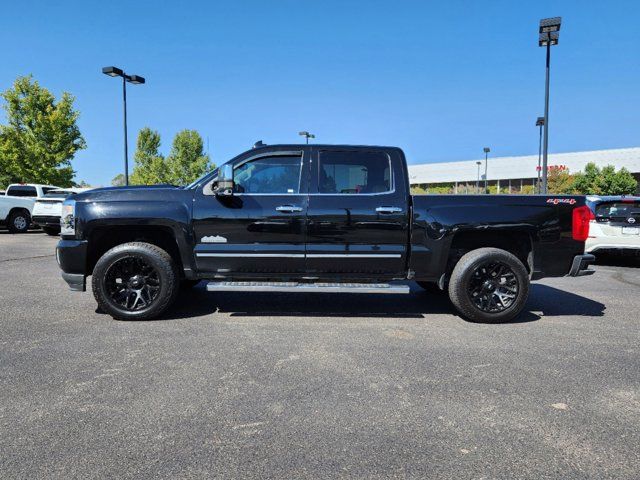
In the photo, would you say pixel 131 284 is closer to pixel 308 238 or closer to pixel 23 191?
pixel 308 238

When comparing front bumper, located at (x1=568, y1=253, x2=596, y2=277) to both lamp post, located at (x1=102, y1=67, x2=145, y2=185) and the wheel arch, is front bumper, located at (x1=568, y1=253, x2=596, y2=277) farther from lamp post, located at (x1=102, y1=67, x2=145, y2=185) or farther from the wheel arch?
lamp post, located at (x1=102, y1=67, x2=145, y2=185)

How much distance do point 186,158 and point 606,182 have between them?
158 ft

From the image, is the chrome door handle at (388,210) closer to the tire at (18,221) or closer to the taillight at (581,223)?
the taillight at (581,223)

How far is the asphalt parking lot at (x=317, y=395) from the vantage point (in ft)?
8.36

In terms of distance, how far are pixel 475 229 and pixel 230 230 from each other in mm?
2791

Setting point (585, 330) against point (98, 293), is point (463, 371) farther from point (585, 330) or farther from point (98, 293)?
point (98, 293)

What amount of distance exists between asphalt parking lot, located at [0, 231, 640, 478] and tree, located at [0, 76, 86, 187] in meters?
30.6

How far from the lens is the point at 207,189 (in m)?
5.52

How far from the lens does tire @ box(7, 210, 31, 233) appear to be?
1902cm

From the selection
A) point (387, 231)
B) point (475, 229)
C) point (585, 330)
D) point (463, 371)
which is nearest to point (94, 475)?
point (463, 371)

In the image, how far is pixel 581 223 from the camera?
5.53m

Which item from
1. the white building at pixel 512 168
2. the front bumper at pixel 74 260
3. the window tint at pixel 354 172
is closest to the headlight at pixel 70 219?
the front bumper at pixel 74 260

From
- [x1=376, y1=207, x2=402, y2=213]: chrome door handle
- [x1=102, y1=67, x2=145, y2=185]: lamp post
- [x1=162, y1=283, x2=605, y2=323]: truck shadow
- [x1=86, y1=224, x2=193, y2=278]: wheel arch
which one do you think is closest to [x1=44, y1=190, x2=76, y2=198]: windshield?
[x1=102, y1=67, x2=145, y2=185]: lamp post

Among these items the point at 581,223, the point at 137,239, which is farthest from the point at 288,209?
the point at 581,223
